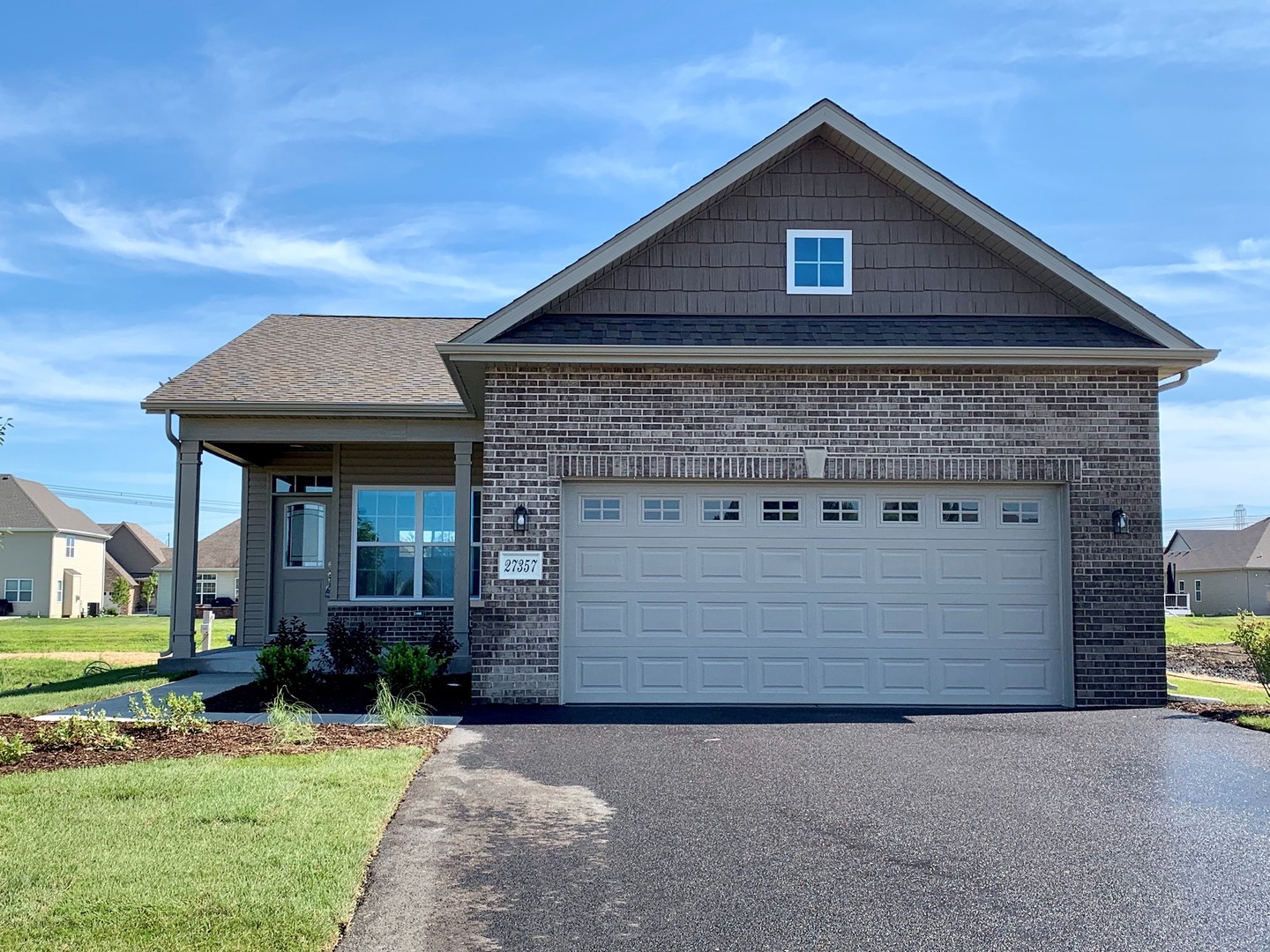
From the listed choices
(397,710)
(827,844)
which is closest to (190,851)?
(827,844)

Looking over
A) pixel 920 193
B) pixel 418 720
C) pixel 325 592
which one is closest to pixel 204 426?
pixel 325 592

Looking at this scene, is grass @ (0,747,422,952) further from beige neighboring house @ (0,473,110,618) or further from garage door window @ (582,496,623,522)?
beige neighboring house @ (0,473,110,618)

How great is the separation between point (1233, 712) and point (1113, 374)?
3.67m

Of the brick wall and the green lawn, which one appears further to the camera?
the green lawn

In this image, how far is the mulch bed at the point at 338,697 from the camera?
1177 centimetres

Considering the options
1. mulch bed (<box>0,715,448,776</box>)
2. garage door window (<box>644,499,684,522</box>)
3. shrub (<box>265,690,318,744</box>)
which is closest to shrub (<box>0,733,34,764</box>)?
mulch bed (<box>0,715,448,776</box>)

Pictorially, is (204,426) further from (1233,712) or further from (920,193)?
(1233,712)

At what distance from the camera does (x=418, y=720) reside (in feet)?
35.0

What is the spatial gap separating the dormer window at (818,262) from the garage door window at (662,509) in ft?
9.33

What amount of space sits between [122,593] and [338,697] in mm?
48205

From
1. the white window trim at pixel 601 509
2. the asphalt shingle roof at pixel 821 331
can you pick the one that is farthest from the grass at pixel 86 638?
the asphalt shingle roof at pixel 821 331

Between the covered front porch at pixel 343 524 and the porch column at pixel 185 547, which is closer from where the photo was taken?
the porch column at pixel 185 547

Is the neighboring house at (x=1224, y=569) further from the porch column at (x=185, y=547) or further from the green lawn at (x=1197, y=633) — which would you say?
the porch column at (x=185, y=547)

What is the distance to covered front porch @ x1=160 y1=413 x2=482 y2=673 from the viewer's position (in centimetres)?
1503
